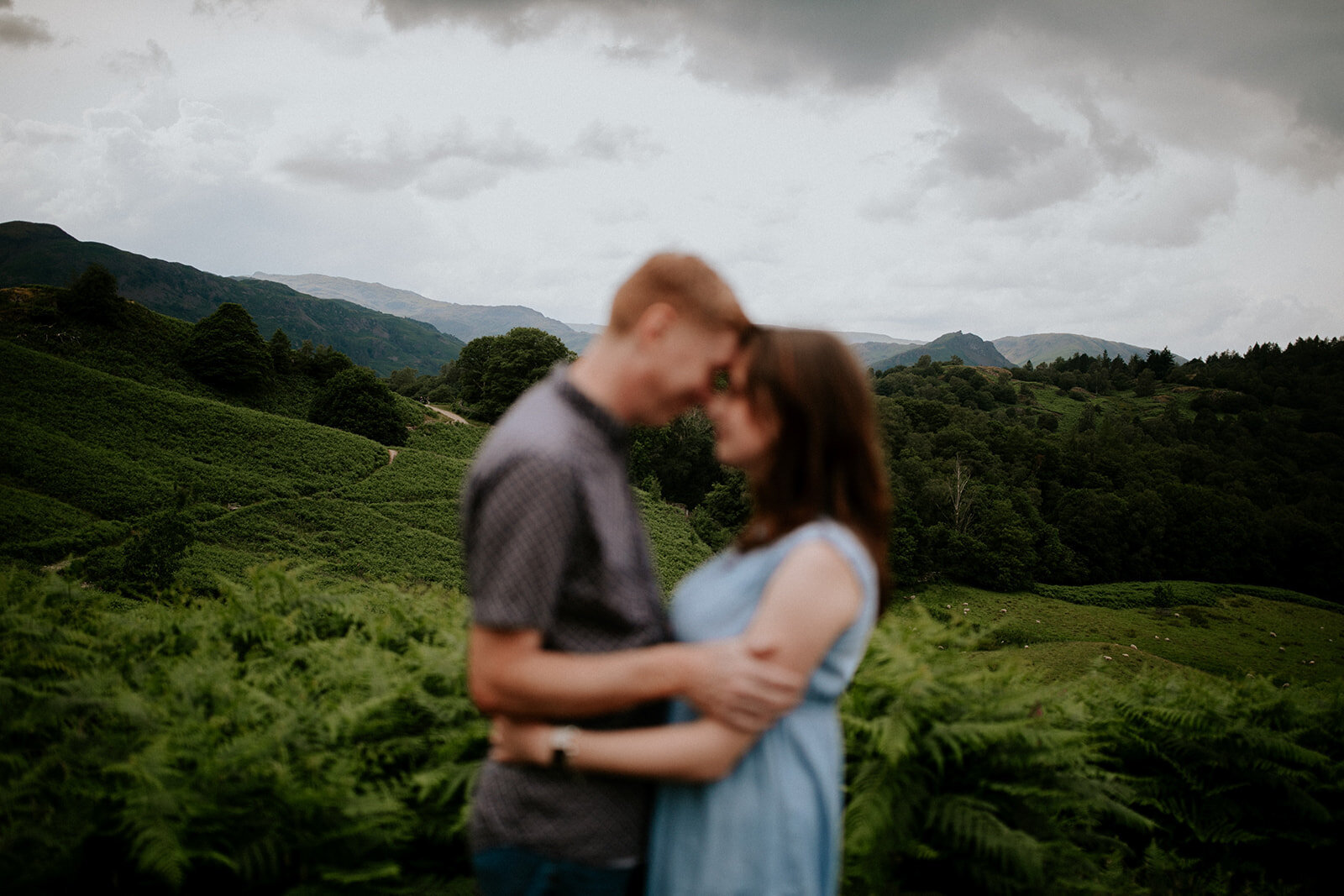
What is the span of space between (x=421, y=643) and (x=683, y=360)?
119 inches

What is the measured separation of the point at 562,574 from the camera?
1363 mm

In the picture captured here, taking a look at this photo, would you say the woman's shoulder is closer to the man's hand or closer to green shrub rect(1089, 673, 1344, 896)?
the man's hand

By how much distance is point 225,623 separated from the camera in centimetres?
409

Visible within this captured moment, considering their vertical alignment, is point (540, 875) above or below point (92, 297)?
below

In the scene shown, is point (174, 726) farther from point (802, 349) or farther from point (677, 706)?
point (802, 349)

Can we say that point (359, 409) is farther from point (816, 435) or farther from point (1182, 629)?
point (1182, 629)

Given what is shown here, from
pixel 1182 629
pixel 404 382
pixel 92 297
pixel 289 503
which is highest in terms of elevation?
pixel 92 297

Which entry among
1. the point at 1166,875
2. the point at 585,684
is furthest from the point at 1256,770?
the point at 585,684

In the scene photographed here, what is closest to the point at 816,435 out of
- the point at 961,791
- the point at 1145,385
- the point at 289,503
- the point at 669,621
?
the point at 669,621

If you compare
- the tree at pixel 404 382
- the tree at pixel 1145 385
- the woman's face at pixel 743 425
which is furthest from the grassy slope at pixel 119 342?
the tree at pixel 1145 385

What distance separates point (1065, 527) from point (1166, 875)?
255 feet

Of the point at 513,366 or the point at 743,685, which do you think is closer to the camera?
the point at 743,685

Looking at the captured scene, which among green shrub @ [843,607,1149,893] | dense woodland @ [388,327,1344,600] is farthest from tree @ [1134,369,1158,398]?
green shrub @ [843,607,1149,893]

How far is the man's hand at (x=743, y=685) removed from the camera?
1327mm
